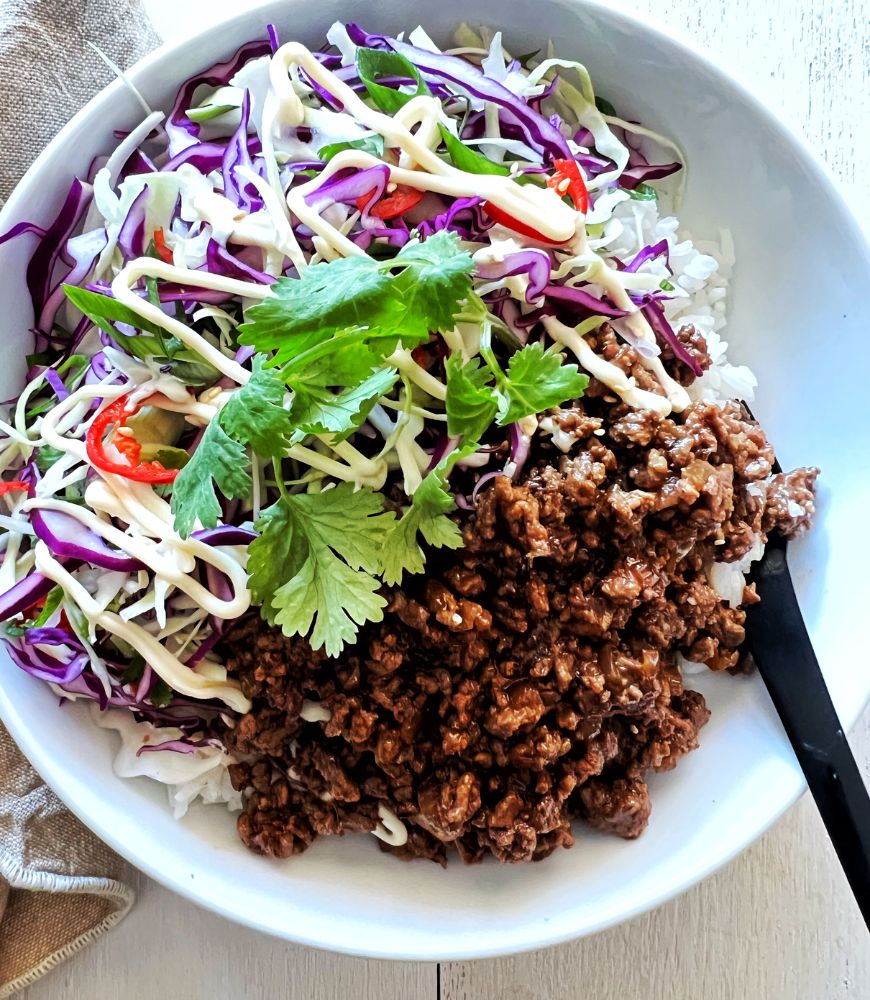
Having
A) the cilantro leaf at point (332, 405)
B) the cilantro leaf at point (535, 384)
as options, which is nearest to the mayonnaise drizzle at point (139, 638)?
the cilantro leaf at point (332, 405)

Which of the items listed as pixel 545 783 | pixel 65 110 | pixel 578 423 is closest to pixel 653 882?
pixel 545 783

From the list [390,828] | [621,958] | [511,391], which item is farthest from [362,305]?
[621,958]

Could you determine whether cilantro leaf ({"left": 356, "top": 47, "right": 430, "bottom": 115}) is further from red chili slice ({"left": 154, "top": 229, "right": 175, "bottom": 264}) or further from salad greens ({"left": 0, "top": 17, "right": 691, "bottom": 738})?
red chili slice ({"left": 154, "top": 229, "right": 175, "bottom": 264})

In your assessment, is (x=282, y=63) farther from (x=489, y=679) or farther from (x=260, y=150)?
(x=489, y=679)

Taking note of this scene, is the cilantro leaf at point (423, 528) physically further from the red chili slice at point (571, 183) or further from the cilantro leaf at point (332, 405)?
the red chili slice at point (571, 183)

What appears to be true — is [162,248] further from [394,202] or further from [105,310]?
[394,202]
